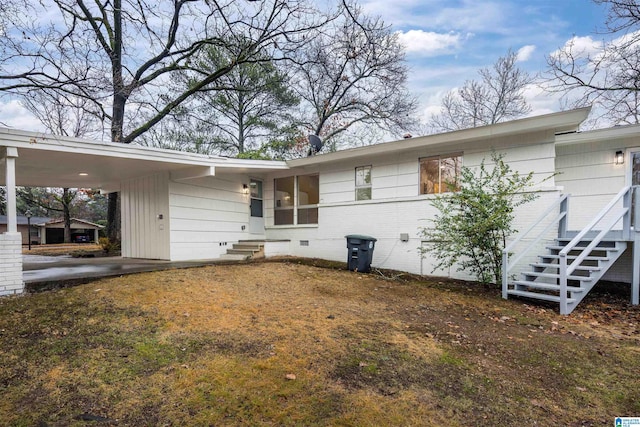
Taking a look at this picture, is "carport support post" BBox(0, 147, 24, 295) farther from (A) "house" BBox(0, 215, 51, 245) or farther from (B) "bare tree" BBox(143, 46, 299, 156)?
(A) "house" BBox(0, 215, 51, 245)

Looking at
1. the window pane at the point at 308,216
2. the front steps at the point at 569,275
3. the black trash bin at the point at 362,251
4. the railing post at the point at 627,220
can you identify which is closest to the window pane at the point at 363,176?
the window pane at the point at 308,216

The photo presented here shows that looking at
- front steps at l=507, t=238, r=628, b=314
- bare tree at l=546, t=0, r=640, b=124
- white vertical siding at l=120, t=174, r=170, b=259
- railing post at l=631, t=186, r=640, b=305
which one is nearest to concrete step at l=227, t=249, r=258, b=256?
white vertical siding at l=120, t=174, r=170, b=259

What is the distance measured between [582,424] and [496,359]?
962 mm

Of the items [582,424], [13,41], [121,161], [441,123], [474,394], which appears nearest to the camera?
[582,424]

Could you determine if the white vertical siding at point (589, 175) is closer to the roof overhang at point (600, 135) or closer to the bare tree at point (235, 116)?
the roof overhang at point (600, 135)

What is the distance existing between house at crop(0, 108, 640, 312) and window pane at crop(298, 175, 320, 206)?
0.04 meters

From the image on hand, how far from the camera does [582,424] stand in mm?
2225

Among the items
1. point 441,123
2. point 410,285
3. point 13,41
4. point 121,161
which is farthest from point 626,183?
point 441,123

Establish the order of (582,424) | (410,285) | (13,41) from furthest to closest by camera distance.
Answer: (410,285), (13,41), (582,424)

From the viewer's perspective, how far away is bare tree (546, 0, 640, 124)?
8883 mm

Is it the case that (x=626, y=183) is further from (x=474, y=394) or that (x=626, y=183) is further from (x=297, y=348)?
(x=297, y=348)

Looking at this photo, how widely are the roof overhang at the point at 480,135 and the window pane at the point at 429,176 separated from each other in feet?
1.26

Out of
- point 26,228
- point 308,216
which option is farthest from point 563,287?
point 26,228

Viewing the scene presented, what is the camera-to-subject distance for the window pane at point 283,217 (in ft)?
34.3
